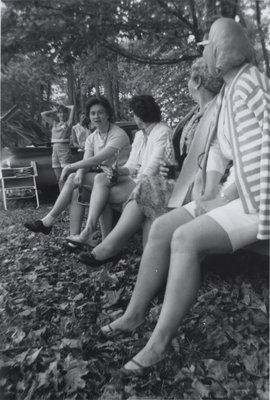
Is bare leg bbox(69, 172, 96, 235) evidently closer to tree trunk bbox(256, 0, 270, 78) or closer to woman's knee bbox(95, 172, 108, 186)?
woman's knee bbox(95, 172, 108, 186)

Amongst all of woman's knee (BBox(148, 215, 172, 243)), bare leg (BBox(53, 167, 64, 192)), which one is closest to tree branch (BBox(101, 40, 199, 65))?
woman's knee (BBox(148, 215, 172, 243))

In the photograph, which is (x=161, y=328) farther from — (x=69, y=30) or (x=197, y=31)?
(x=69, y=30)

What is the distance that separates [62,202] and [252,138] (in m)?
1.77

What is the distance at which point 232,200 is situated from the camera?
164 centimetres

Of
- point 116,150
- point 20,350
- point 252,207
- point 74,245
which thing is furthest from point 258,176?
point 116,150

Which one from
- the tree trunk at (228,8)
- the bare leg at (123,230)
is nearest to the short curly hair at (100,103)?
the bare leg at (123,230)

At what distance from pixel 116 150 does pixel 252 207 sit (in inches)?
66.9

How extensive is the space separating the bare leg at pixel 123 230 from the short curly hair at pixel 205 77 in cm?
71

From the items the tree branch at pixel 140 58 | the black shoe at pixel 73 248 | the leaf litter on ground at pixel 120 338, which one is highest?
the tree branch at pixel 140 58

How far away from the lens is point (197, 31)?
1.82 metres

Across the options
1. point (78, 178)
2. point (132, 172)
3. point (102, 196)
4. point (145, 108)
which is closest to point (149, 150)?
point (132, 172)

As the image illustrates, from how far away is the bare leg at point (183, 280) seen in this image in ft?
4.91

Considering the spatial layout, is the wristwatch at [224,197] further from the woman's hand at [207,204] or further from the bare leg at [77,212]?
the bare leg at [77,212]

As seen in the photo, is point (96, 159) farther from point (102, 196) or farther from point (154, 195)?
point (154, 195)
